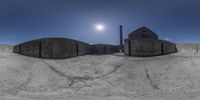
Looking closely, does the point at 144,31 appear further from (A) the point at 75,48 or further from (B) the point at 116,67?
(B) the point at 116,67

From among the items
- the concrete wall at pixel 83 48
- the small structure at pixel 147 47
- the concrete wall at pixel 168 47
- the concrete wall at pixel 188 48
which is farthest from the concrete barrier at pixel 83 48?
the concrete wall at pixel 188 48

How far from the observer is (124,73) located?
13203 mm

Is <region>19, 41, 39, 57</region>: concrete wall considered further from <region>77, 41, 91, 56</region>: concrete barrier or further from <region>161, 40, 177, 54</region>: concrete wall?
<region>161, 40, 177, 54</region>: concrete wall

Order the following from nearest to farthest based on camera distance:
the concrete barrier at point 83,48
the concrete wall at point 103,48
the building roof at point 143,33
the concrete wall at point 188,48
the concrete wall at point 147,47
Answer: the concrete wall at point 147,47 → the concrete barrier at point 83,48 → the concrete wall at point 188,48 → the concrete wall at point 103,48 → the building roof at point 143,33

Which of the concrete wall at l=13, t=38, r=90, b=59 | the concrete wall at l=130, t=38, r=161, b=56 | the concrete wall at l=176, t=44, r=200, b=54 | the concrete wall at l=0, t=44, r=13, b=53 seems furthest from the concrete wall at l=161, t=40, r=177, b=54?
the concrete wall at l=0, t=44, r=13, b=53

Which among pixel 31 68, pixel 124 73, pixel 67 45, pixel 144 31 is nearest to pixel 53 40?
pixel 67 45

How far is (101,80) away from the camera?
1197 centimetres

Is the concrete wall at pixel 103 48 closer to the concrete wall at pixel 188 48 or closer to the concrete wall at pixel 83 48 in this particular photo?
the concrete wall at pixel 83 48

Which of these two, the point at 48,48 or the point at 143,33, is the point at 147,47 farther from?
the point at 48,48

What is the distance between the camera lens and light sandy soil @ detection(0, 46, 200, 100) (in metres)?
9.30

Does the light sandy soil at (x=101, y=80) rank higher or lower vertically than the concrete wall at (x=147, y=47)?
lower

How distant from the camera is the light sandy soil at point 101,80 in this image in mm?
9305

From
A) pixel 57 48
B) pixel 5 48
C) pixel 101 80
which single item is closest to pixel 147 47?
pixel 101 80

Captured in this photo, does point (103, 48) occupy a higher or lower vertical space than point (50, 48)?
higher
